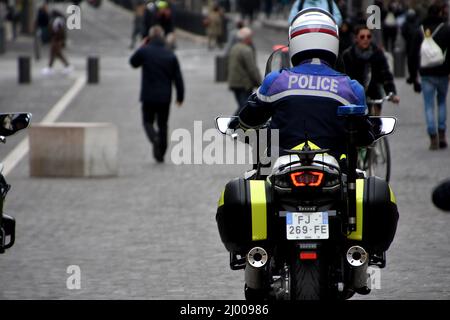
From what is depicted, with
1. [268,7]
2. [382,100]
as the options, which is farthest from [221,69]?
[268,7]

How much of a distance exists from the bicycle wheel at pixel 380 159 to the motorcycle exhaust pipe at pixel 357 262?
278 inches

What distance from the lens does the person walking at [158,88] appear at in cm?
1788

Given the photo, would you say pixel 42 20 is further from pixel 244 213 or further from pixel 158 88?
pixel 244 213

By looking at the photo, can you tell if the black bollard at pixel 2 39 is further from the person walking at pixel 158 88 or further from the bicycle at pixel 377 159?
the bicycle at pixel 377 159

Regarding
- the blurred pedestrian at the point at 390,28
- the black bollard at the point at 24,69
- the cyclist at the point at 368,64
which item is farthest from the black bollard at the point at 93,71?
the cyclist at the point at 368,64

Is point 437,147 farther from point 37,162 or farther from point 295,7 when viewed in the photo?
point 37,162

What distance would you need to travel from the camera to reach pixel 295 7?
16453mm

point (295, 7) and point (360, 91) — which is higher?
point (295, 7)

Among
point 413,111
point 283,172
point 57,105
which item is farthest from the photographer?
point 57,105

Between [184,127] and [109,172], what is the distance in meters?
5.33

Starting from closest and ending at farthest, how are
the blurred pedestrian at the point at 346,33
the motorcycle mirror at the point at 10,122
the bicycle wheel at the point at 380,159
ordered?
the motorcycle mirror at the point at 10,122, the bicycle wheel at the point at 380,159, the blurred pedestrian at the point at 346,33
